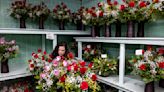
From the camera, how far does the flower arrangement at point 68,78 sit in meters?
1.66

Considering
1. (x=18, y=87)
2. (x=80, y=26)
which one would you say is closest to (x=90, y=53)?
(x=80, y=26)

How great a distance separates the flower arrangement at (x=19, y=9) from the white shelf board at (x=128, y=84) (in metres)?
1.45

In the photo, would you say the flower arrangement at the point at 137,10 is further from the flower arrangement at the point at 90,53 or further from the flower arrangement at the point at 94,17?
the flower arrangement at the point at 90,53

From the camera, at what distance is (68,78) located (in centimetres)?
168

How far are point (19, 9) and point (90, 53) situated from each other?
1.24 metres

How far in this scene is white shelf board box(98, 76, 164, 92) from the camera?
1857mm

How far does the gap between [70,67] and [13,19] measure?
1645mm

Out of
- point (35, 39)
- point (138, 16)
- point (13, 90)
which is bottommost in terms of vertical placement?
point (13, 90)

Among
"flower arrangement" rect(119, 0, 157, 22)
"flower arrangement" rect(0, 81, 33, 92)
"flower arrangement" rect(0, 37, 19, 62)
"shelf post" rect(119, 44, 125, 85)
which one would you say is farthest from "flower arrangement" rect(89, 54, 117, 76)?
"flower arrangement" rect(0, 81, 33, 92)

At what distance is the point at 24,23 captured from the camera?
2.87 metres

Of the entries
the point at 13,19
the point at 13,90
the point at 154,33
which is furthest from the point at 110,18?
the point at 13,90

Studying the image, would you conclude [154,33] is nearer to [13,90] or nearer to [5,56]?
[5,56]

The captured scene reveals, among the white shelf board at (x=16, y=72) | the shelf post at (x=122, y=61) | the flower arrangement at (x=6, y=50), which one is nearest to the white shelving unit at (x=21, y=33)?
the white shelf board at (x=16, y=72)

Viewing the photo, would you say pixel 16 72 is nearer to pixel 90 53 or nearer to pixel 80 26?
pixel 90 53
